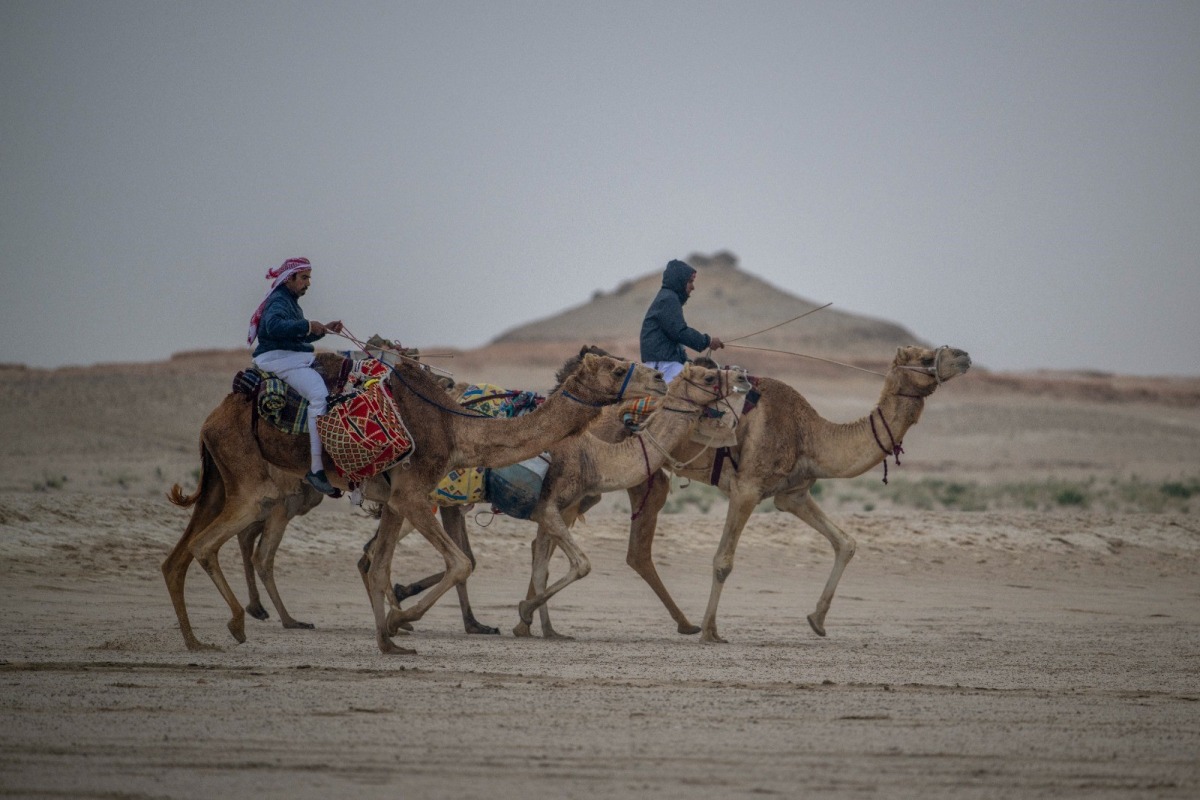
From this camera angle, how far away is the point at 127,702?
8.38m

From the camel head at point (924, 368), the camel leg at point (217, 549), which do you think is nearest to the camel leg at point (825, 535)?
the camel head at point (924, 368)

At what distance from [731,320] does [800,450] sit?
255ft

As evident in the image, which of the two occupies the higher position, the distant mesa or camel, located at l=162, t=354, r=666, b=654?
the distant mesa

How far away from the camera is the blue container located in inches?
494

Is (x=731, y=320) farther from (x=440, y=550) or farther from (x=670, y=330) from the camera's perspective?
(x=440, y=550)

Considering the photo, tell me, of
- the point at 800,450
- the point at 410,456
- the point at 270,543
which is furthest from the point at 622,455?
the point at 270,543

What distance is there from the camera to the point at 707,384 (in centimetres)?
1265

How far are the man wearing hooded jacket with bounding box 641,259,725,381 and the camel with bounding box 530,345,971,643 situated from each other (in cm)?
73

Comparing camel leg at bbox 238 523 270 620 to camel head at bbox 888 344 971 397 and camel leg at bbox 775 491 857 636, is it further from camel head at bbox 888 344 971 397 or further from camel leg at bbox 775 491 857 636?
camel head at bbox 888 344 971 397

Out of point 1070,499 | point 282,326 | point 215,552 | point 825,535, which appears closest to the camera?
point 282,326

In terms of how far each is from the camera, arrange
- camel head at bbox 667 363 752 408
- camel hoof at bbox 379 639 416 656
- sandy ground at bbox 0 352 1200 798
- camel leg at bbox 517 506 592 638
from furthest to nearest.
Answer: camel head at bbox 667 363 752 408 → camel leg at bbox 517 506 592 638 → camel hoof at bbox 379 639 416 656 → sandy ground at bbox 0 352 1200 798

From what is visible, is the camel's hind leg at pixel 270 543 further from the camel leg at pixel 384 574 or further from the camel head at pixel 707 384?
the camel head at pixel 707 384

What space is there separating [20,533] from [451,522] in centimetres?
612

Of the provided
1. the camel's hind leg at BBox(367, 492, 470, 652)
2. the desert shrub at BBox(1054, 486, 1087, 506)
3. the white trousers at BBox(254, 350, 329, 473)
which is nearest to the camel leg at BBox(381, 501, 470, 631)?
the camel's hind leg at BBox(367, 492, 470, 652)
